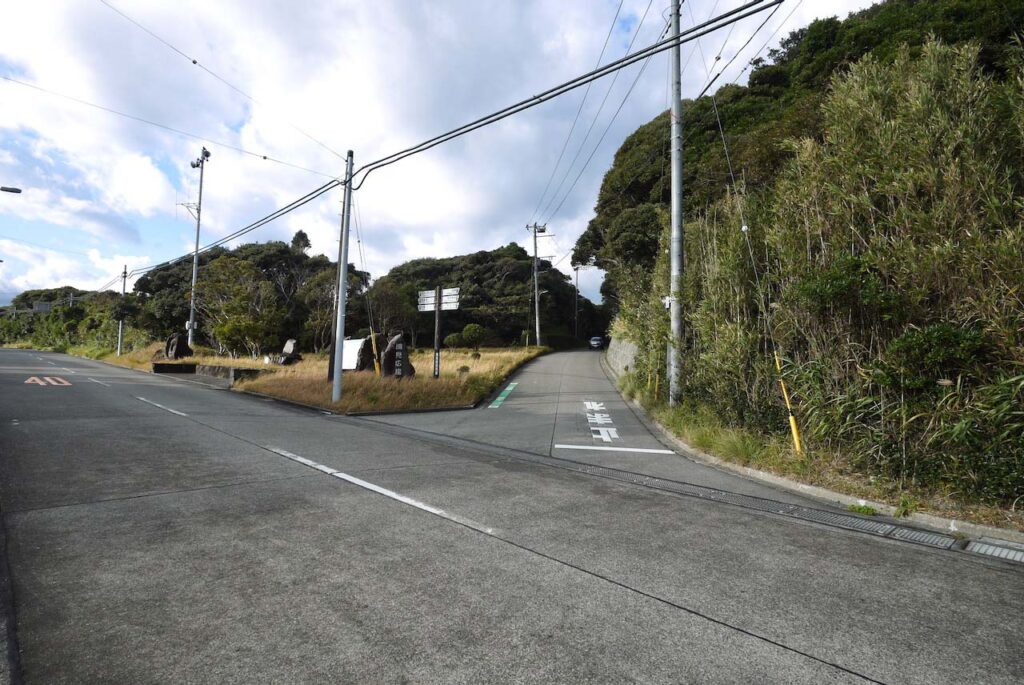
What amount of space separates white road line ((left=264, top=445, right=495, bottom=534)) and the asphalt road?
4cm

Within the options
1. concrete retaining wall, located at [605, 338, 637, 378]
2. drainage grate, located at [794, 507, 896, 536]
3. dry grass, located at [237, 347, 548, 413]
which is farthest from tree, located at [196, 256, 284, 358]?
drainage grate, located at [794, 507, 896, 536]

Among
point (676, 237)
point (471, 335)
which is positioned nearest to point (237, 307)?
point (471, 335)

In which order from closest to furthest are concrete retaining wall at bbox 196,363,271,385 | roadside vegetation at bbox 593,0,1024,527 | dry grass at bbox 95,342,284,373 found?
roadside vegetation at bbox 593,0,1024,527 < concrete retaining wall at bbox 196,363,271,385 < dry grass at bbox 95,342,284,373

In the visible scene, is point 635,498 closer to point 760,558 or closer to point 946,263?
point 760,558

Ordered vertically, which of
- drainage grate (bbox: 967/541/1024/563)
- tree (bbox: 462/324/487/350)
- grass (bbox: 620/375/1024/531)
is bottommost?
drainage grate (bbox: 967/541/1024/563)

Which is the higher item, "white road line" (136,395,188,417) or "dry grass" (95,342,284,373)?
"dry grass" (95,342,284,373)

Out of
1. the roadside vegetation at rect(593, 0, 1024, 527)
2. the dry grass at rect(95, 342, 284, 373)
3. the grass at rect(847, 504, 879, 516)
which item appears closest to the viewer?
the roadside vegetation at rect(593, 0, 1024, 527)

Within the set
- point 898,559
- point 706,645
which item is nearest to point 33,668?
point 706,645

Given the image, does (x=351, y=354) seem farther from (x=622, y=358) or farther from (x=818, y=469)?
(x=818, y=469)

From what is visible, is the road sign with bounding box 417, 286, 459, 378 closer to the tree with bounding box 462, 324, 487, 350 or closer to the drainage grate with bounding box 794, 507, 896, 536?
the drainage grate with bounding box 794, 507, 896, 536

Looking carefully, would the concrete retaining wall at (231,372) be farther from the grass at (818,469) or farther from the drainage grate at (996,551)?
the drainage grate at (996,551)

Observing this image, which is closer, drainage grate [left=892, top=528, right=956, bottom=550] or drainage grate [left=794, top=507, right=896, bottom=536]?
drainage grate [left=892, top=528, right=956, bottom=550]

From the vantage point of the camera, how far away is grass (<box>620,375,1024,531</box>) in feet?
17.0

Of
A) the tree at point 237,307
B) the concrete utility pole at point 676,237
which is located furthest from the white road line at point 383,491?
the tree at point 237,307
